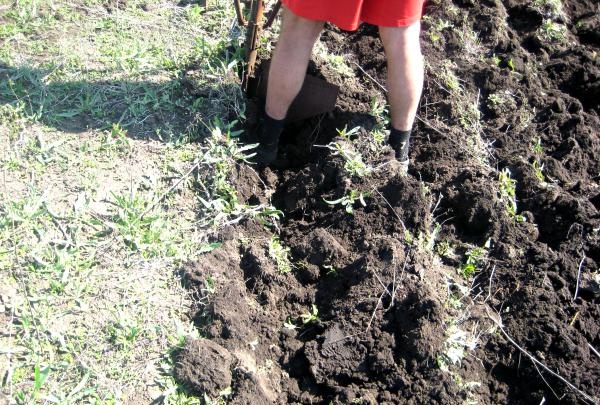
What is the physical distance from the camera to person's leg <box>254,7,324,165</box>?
296 centimetres

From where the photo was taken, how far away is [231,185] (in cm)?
311

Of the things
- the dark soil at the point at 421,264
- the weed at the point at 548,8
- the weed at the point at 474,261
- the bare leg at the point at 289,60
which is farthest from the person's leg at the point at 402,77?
the weed at the point at 548,8

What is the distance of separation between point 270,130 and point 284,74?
0.29 m

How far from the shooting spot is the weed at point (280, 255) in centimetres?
294

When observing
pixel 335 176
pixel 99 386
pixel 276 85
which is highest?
pixel 276 85

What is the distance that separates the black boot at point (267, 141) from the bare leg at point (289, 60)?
1.5 inches

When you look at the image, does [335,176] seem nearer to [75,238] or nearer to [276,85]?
[276,85]

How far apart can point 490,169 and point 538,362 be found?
97cm

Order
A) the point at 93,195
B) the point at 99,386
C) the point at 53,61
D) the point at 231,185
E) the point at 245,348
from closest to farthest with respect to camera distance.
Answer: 1. the point at 99,386
2. the point at 245,348
3. the point at 93,195
4. the point at 231,185
5. the point at 53,61

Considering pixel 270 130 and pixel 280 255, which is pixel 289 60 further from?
pixel 280 255

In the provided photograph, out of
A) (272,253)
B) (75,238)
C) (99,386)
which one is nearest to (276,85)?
(272,253)

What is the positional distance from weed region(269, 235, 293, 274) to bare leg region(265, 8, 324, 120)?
1.89 feet

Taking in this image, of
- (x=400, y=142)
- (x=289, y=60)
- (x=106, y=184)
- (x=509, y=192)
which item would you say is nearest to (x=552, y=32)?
(x=509, y=192)

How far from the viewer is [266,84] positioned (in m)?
3.44
